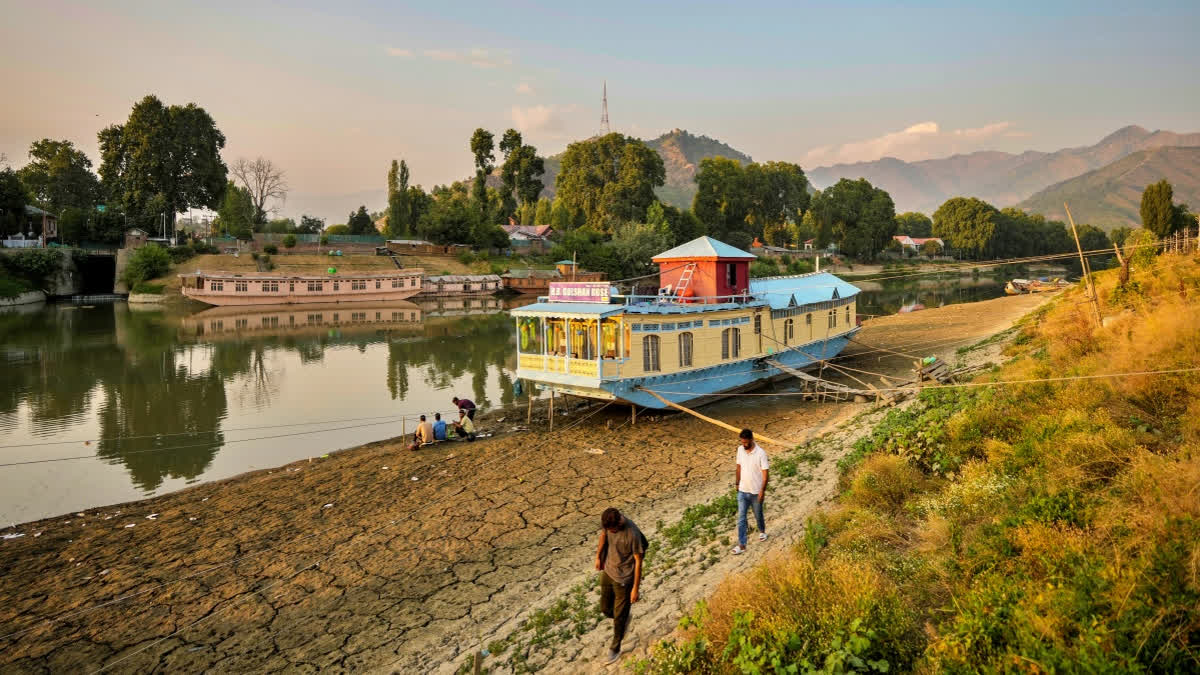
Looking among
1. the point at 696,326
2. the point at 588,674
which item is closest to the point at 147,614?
the point at 588,674

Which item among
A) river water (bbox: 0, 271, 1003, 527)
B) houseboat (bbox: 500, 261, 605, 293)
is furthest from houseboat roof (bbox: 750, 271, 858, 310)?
houseboat (bbox: 500, 261, 605, 293)

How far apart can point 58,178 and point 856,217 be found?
388 feet

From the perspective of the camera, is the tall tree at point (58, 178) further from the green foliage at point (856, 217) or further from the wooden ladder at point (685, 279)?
the green foliage at point (856, 217)

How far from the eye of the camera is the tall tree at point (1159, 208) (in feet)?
144

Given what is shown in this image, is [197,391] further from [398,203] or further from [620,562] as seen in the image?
[398,203]

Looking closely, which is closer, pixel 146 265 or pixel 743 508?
pixel 743 508

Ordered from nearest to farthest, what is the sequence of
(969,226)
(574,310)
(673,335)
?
(574,310) < (673,335) < (969,226)

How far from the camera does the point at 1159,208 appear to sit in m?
44.6

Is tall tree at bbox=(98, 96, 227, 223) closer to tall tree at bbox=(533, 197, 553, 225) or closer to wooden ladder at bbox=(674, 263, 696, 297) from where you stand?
tall tree at bbox=(533, 197, 553, 225)

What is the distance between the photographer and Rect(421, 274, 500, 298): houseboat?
227ft

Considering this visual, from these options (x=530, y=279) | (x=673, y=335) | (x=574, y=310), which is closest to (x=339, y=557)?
(x=574, y=310)

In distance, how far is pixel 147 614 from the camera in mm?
9445

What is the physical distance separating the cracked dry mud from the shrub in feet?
194

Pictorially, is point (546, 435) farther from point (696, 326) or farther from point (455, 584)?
point (455, 584)
